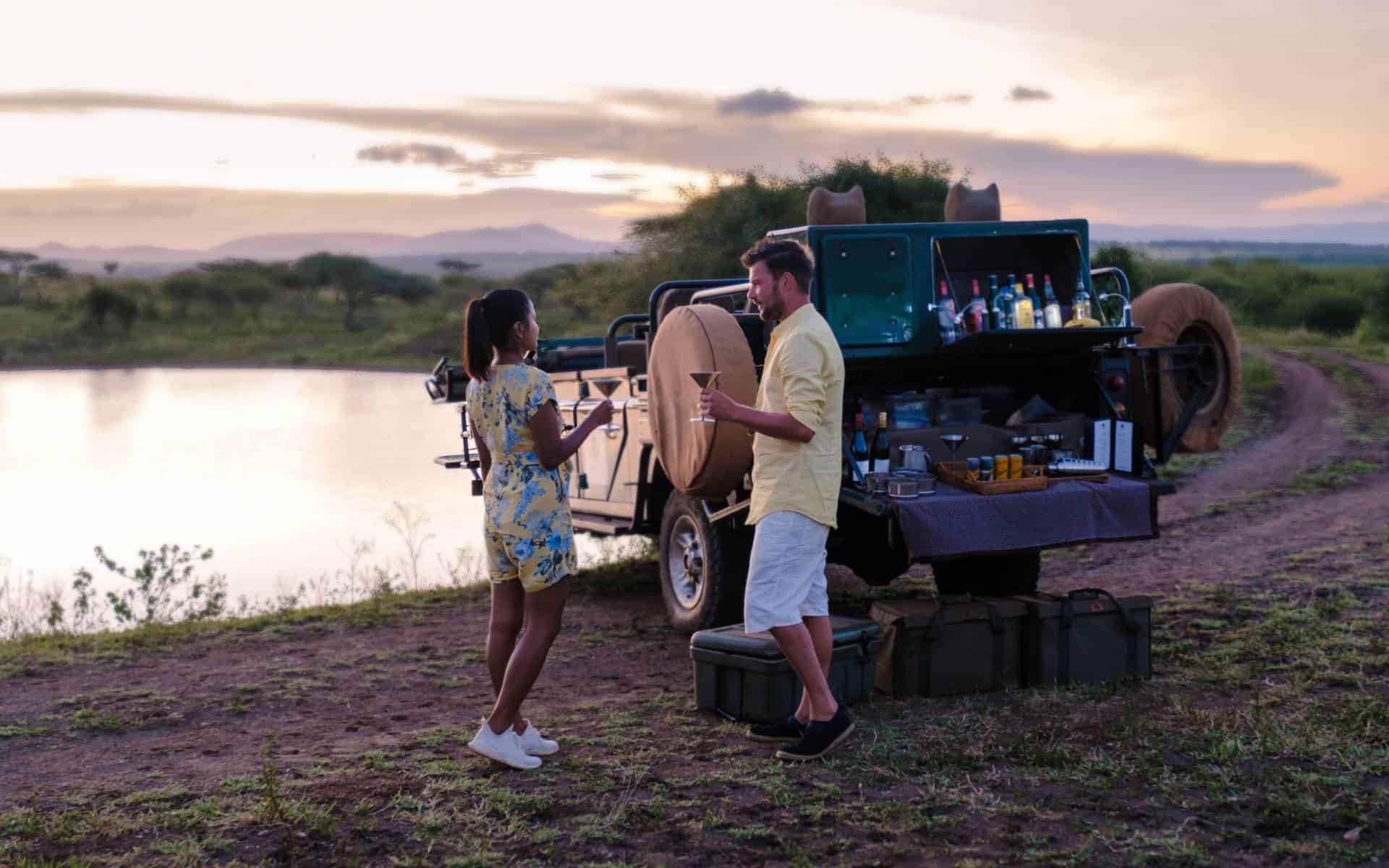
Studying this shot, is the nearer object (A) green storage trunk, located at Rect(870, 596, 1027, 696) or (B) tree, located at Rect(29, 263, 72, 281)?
(A) green storage trunk, located at Rect(870, 596, 1027, 696)

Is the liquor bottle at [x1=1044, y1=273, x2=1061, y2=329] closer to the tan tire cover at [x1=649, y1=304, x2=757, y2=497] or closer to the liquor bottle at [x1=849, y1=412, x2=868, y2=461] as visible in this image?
the liquor bottle at [x1=849, y1=412, x2=868, y2=461]

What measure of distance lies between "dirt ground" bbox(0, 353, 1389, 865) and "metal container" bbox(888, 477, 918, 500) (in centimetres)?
105

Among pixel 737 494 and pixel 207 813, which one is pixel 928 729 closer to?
pixel 737 494

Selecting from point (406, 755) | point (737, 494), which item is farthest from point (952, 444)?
point (406, 755)

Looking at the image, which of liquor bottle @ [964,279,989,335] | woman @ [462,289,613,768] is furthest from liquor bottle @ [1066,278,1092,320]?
woman @ [462,289,613,768]

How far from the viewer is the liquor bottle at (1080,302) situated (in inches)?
318

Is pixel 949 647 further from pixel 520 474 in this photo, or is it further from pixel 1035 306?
pixel 1035 306

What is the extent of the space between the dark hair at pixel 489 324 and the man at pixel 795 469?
2.81 feet

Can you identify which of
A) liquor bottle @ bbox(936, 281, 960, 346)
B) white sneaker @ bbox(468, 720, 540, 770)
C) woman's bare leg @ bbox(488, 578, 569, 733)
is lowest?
white sneaker @ bbox(468, 720, 540, 770)

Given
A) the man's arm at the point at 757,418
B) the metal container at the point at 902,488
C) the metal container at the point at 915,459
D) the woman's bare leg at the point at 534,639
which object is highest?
the man's arm at the point at 757,418

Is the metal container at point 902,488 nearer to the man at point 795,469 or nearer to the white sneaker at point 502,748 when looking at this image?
the man at point 795,469

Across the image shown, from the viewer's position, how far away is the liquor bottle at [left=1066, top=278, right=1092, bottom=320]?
807cm

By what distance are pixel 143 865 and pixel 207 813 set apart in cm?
48

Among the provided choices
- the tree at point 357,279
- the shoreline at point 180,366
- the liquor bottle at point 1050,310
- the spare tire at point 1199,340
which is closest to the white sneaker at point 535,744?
the liquor bottle at point 1050,310
